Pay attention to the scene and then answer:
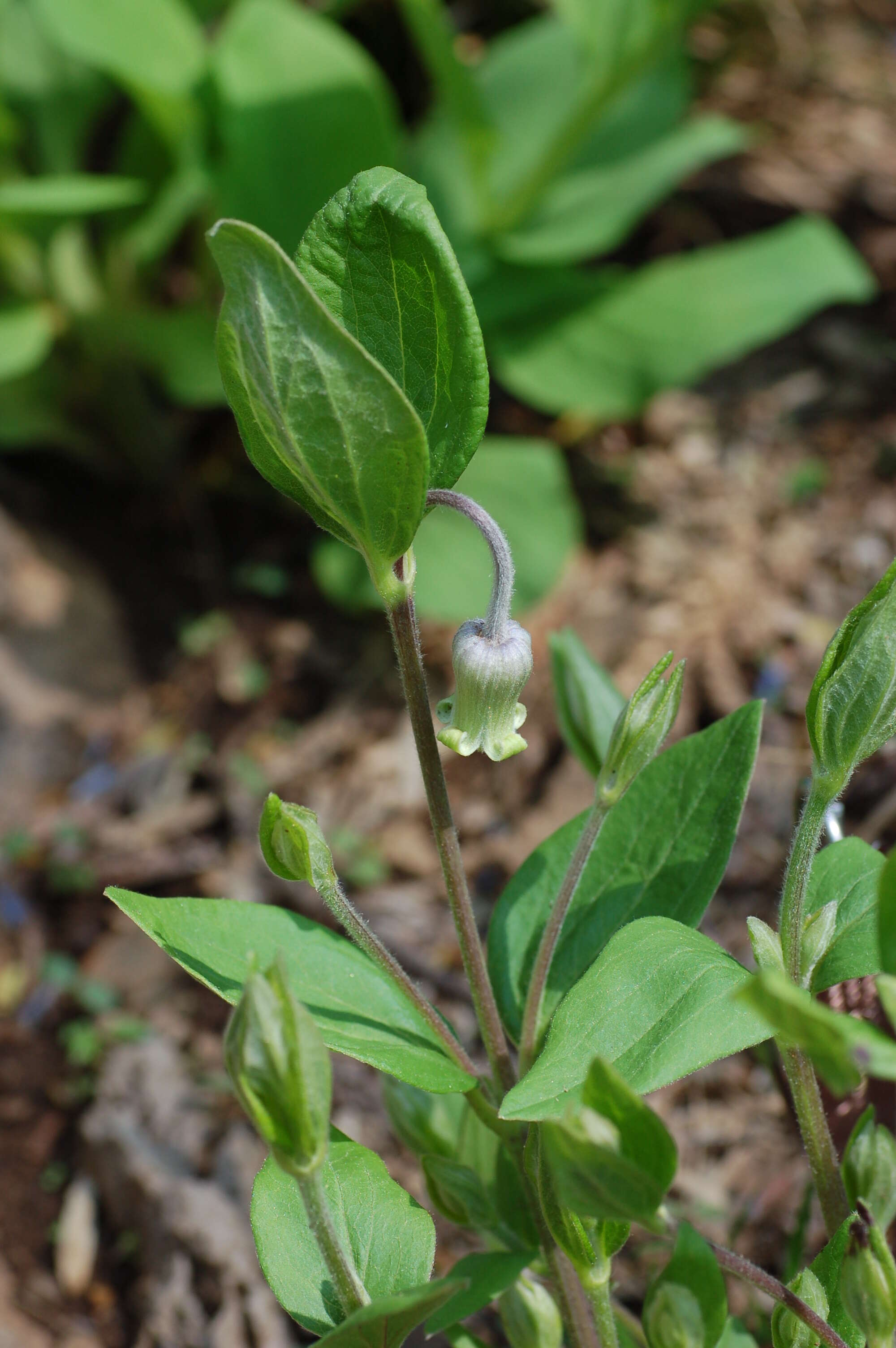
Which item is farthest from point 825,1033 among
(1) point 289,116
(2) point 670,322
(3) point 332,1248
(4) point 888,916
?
(1) point 289,116

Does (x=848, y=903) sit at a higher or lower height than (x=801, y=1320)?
higher

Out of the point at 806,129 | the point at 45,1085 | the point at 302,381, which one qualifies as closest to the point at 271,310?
the point at 302,381

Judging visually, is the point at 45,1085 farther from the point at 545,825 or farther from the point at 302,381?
the point at 302,381

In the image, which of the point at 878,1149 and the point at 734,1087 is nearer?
the point at 878,1149

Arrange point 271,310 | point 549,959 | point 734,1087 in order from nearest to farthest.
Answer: point 271,310 → point 549,959 → point 734,1087

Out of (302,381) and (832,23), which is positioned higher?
(302,381)

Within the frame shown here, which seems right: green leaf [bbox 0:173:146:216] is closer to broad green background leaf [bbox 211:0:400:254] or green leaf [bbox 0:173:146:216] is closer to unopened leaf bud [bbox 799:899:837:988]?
broad green background leaf [bbox 211:0:400:254]

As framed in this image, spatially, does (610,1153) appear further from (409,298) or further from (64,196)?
(64,196)

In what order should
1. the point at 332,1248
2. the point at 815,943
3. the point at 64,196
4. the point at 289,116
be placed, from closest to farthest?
the point at 332,1248 → the point at 815,943 → the point at 64,196 → the point at 289,116
